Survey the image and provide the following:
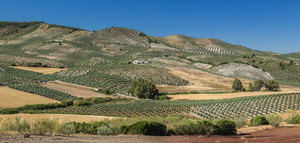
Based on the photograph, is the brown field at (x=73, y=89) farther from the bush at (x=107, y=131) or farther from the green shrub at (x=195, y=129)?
the green shrub at (x=195, y=129)

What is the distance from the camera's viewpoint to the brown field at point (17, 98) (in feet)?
160

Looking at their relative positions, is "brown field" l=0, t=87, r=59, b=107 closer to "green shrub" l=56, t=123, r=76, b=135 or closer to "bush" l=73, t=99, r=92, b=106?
Result: "bush" l=73, t=99, r=92, b=106

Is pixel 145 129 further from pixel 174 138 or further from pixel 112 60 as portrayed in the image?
pixel 112 60

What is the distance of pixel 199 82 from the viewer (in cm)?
8556

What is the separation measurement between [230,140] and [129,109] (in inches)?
1163

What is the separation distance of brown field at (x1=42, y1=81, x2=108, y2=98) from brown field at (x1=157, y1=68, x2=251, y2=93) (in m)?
21.0

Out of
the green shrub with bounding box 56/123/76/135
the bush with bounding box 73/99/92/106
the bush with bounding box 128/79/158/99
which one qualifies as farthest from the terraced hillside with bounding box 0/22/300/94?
the green shrub with bounding box 56/123/76/135

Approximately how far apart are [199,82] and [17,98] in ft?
188

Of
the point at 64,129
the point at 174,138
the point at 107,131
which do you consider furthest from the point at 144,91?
the point at 64,129

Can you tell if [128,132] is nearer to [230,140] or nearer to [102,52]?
[230,140]

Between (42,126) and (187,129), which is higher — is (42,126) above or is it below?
above

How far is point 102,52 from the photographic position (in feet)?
461

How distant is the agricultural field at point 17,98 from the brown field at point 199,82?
34.1 meters

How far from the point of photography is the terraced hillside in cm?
8319
